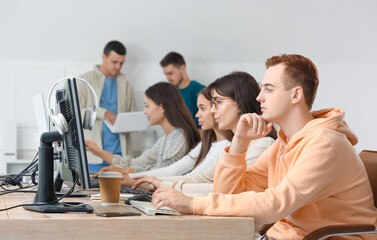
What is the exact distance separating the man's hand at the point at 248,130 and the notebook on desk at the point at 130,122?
314 cm

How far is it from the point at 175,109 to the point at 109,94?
1.93 metres

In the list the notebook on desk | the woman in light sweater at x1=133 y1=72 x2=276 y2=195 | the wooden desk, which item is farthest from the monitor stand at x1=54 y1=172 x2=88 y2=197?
the notebook on desk

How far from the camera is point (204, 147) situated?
3047mm

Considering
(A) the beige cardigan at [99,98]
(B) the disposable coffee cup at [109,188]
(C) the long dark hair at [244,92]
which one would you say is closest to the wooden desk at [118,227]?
(B) the disposable coffee cup at [109,188]

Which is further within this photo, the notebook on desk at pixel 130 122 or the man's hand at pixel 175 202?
the notebook on desk at pixel 130 122

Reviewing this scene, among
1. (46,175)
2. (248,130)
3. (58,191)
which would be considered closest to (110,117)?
(58,191)

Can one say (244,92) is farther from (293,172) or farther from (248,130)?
(293,172)

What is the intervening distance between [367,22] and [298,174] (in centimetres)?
476

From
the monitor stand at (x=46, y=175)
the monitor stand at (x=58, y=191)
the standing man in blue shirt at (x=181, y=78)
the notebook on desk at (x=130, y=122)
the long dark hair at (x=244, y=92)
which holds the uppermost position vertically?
the standing man in blue shirt at (x=181, y=78)

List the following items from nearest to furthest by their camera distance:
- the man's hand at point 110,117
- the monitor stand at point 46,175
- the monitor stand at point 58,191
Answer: the monitor stand at point 46,175 → the monitor stand at point 58,191 → the man's hand at point 110,117

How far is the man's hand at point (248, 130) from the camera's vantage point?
183cm

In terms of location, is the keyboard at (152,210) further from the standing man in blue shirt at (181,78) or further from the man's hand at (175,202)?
the standing man in blue shirt at (181,78)

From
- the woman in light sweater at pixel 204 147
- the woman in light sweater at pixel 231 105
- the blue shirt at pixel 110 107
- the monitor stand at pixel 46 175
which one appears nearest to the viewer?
the monitor stand at pixel 46 175

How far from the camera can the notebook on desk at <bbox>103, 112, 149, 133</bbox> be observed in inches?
195
